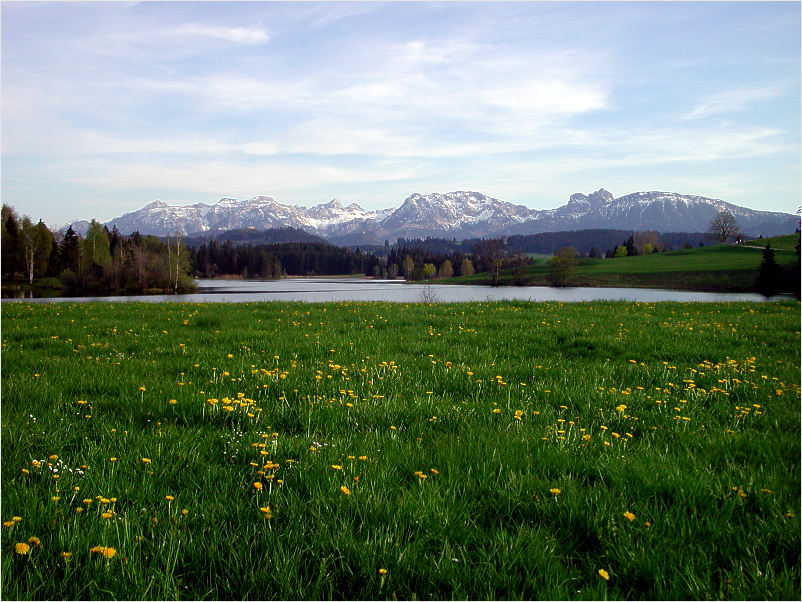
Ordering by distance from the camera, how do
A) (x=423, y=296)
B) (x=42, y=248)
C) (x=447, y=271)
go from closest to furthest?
(x=423, y=296)
(x=42, y=248)
(x=447, y=271)

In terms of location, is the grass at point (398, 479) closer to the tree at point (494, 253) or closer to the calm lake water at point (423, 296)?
the calm lake water at point (423, 296)

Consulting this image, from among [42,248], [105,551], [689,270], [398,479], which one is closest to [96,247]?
[42,248]

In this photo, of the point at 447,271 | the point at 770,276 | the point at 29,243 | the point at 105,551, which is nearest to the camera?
the point at 105,551

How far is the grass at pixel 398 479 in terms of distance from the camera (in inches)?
122

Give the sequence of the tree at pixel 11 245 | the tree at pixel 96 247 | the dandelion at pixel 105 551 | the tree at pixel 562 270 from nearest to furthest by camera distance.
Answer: the dandelion at pixel 105 551
the tree at pixel 11 245
the tree at pixel 96 247
the tree at pixel 562 270

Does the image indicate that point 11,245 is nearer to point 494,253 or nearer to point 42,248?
point 42,248

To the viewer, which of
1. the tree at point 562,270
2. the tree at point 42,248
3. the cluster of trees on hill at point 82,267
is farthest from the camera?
the tree at point 562,270

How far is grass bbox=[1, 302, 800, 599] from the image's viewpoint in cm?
310

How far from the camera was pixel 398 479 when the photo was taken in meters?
4.32

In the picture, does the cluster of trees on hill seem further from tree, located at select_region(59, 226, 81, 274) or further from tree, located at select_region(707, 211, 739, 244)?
tree, located at select_region(707, 211, 739, 244)

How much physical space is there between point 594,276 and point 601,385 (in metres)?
123

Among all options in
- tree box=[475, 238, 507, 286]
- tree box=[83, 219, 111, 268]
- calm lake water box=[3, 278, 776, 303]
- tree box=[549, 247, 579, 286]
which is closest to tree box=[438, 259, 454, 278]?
tree box=[475, 238, 507, 286]

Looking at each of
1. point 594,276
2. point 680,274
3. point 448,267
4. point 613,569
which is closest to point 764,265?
point 680,274

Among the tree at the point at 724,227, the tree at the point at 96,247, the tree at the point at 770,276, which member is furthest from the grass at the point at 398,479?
the tree at the point at 724,227
